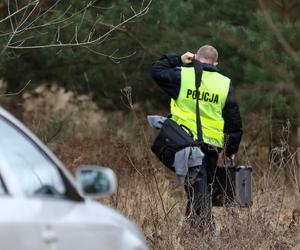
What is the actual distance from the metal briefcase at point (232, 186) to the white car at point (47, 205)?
4.14m

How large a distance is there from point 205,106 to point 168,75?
1.42ft

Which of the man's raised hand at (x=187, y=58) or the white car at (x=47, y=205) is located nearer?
the white car at (x=47, y=205)

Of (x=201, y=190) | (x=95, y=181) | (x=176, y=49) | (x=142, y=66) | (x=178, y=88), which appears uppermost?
(x=95, y=181)

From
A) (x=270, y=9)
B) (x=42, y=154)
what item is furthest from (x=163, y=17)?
(x=42, y=154)

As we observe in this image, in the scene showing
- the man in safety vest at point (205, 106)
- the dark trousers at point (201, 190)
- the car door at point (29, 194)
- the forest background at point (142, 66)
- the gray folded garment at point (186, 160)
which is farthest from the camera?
the forest background at point (142, 66)

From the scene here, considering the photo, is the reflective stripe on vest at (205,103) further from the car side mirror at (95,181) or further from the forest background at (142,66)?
the car side mirror at (95,181)

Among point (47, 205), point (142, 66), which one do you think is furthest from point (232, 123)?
point (142, 66)

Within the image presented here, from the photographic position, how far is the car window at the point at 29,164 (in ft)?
14.4

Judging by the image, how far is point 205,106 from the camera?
9.20 meters

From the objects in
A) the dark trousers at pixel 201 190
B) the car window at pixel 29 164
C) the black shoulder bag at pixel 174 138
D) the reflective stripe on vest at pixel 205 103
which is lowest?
the dark trousers at pixel 201 190

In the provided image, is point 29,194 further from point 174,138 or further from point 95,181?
point 174,138

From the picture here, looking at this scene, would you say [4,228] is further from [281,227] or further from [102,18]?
[102,18]

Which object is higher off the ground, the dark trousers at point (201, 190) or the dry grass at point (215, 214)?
the dark trousers at point (201, 190)

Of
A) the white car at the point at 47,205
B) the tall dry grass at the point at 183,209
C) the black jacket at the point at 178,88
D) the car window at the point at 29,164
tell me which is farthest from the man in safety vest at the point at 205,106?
the car window at the point at 29,164
